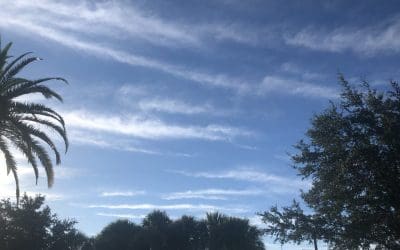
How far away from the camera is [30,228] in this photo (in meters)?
36.2

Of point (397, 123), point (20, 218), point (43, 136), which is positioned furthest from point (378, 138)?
point (20, 218)

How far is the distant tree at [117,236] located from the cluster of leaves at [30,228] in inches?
1044

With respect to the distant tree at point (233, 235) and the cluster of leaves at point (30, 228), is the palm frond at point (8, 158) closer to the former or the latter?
the cluster of leaves at point (30, 228)

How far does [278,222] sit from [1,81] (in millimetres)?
16261

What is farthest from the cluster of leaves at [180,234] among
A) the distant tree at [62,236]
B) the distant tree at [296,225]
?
the distant tree at [296,225]

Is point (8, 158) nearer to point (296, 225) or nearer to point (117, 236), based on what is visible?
point (296, 225)

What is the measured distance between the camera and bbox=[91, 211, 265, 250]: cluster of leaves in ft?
216

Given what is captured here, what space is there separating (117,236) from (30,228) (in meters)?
32.4

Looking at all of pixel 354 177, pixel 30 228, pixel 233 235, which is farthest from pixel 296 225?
pixel 233 235

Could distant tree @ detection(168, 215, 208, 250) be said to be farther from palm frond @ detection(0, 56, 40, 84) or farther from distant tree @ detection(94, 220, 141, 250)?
palm frond @ detection(0, 56, 40, 84)

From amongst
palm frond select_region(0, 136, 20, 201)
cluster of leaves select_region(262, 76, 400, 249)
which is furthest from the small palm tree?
cluster of leaves select_region(262, 76, 400, 249)

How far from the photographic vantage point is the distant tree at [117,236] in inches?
2618

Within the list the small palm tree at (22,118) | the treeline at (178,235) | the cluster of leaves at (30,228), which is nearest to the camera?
the small palm tree at (22,118)

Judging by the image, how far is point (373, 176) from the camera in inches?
920
